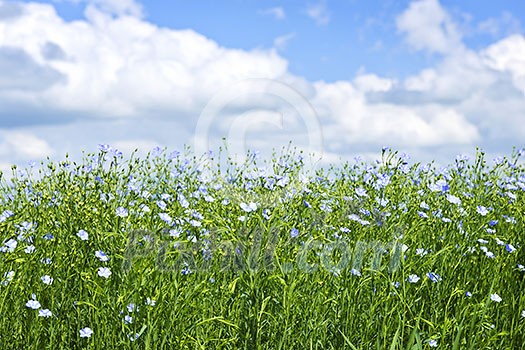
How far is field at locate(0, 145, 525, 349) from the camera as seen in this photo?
3.53 metres

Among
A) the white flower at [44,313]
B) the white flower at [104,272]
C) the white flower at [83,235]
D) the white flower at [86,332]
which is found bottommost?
the white flower at [86,332]

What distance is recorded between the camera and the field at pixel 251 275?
3525mm

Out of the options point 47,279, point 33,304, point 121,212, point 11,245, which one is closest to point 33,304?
point 33,304

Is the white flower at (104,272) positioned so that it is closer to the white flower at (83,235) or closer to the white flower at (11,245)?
the white flower at (83,235)

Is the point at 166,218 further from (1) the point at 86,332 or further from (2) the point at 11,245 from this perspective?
(2) the point at 11,245

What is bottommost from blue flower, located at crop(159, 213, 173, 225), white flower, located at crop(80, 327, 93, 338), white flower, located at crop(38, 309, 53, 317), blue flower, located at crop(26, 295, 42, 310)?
white flower, located at crop(80, 327, 93, 338)

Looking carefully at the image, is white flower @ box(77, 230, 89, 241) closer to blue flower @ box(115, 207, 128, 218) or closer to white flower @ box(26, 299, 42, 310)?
blue flower @ box(115, 207, 128, 218)

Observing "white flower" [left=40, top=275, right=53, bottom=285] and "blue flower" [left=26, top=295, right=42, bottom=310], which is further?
"white flower" [left=40, top=275, right=53, bottom=285]

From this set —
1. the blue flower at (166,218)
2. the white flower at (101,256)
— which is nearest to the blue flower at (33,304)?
the white flower at (101,256)

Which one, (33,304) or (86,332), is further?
(33,304)

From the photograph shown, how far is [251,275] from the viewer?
3.45 m

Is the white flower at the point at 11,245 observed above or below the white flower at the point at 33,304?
above

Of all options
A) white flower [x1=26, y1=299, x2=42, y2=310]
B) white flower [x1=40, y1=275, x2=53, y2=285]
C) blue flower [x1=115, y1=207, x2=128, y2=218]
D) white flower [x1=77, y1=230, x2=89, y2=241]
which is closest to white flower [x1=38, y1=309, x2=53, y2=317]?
white flower [x1=26, y1=299, x2=42, y2=310]

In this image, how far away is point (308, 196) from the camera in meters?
5.24
